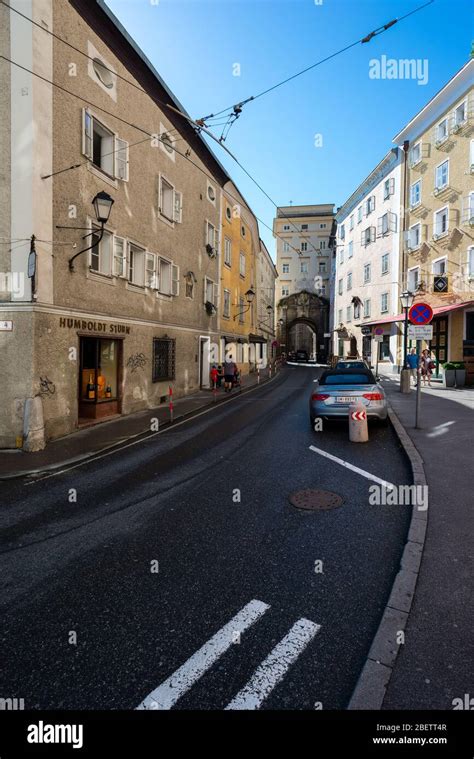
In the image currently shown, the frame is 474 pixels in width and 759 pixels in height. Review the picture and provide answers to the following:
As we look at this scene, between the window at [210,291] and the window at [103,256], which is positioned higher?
the window at [210,291]

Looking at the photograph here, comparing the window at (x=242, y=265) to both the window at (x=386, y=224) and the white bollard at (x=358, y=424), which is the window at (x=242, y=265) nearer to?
the window at (x=386, y=224)

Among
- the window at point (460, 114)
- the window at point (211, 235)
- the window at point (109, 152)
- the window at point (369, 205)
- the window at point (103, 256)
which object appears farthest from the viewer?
the window at point (369, 205)

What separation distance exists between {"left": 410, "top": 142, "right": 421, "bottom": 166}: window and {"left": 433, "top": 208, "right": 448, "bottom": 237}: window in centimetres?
491

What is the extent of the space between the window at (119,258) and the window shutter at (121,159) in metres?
2.03

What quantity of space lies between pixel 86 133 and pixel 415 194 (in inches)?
943

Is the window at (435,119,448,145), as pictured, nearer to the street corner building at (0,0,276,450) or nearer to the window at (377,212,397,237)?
the window at (377,212,397,237)

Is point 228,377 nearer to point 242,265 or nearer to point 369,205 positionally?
point 242,265

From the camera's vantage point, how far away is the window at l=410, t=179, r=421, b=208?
2642 cm

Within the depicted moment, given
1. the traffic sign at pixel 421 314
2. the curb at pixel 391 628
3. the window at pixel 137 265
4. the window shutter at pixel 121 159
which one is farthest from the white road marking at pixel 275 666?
the window shutter at pixel 121 159

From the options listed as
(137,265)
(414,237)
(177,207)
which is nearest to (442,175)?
(414,237)

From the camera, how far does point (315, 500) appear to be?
18.0ft

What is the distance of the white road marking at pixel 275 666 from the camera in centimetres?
238

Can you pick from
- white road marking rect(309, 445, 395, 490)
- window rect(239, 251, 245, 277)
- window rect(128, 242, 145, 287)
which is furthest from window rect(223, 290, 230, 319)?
white road marking rect(309, 445, 395, 490)

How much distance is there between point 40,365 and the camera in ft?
30.3
